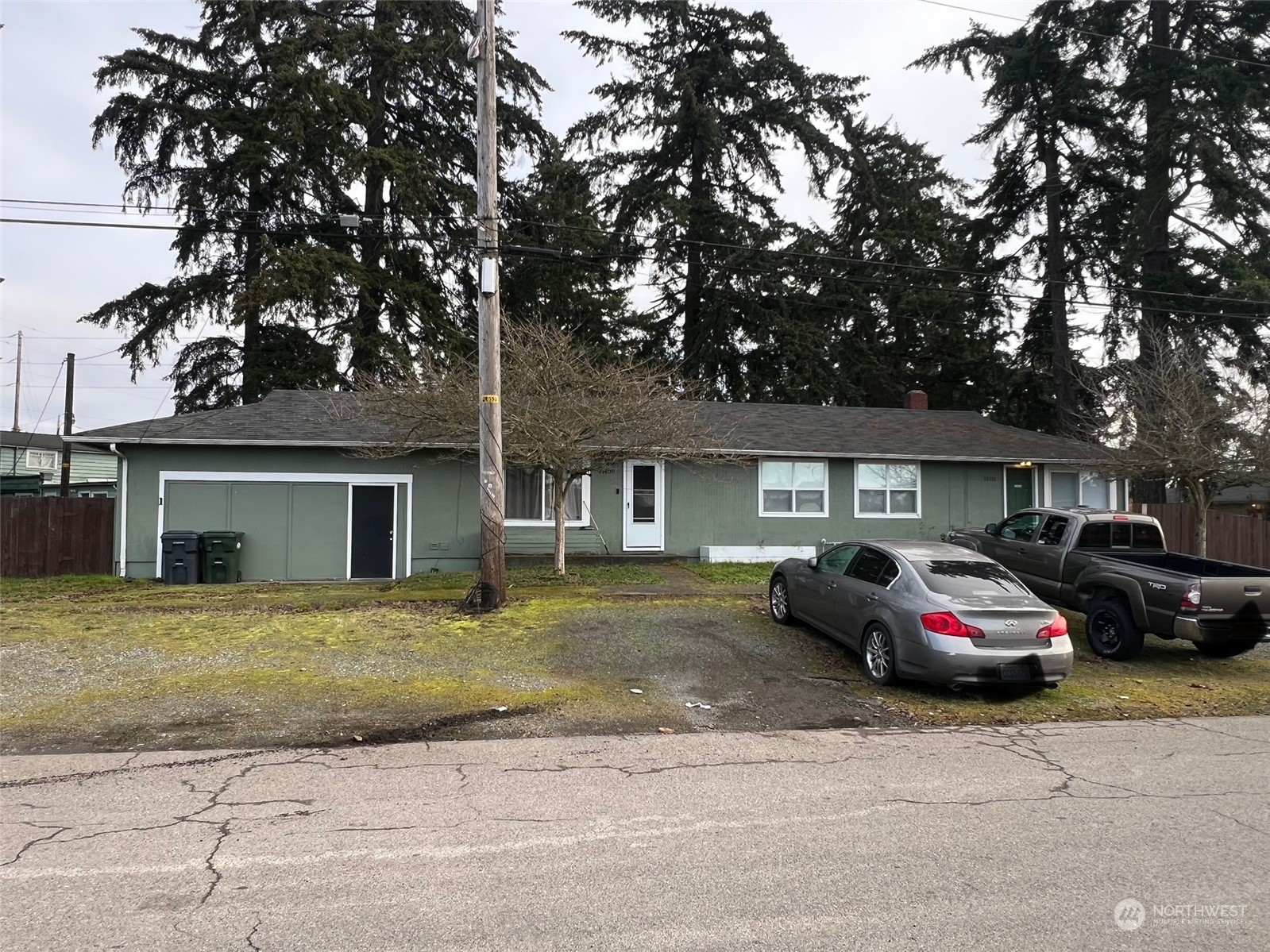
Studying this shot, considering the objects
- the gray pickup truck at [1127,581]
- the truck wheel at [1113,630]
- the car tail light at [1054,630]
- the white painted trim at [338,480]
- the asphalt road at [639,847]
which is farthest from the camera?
the white painted trim at [338,480]

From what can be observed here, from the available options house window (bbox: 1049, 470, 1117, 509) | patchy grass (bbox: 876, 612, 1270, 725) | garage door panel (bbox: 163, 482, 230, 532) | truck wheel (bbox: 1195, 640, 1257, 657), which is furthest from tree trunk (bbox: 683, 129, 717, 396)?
patchy grass (bbox: 876, 612, 1270, 725)

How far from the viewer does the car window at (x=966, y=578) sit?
25.5 ft

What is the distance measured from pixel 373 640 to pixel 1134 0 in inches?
1230

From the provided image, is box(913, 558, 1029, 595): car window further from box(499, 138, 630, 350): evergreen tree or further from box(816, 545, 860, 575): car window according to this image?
box(499, 138, 630, 350): evergreen tree

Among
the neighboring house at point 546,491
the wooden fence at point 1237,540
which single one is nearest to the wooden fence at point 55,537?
the neighboring house at point 546,491

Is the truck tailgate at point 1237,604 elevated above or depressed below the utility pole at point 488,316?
below

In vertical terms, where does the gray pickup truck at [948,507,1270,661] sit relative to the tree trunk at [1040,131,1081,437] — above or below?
below

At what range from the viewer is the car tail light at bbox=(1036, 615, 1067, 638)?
297 inches

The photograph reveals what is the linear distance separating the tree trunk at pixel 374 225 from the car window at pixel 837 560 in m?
20.1

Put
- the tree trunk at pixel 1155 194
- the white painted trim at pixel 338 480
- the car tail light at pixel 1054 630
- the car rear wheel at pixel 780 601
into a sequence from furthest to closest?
the tree trunk at pixel 1155 194 → the white painted trim at pixel 338 480 → the car rear wheel at pixel 780 601 → the car tail light at pixel 1054 630

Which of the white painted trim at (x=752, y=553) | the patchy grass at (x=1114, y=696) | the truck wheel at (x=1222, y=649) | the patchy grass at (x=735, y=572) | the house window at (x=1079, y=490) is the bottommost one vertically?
the patchy grass at (x=1114, y=696)

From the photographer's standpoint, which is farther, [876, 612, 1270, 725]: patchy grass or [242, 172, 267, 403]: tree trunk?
[242, 172, 267, 403]: tree trunk

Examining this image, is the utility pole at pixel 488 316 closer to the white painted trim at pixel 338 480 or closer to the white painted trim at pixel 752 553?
the white painted trim at pixel 338 480

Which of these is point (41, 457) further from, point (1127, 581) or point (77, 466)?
point (1127, 581)
